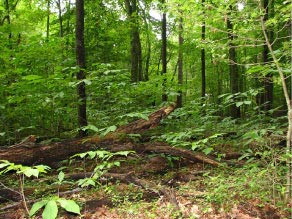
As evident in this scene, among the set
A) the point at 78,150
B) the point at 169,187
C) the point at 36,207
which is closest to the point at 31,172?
the point at 36,207

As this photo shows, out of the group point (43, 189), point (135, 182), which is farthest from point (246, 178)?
point (43, 189)

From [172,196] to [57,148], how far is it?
2.86 m

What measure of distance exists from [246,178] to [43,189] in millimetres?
3365

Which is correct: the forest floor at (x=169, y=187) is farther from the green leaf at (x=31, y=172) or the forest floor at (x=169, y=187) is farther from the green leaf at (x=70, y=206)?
the green leaf at (x=70, y=206)

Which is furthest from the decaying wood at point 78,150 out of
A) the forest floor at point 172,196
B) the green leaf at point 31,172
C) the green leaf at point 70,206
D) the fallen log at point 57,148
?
the green leaf at point 70,206

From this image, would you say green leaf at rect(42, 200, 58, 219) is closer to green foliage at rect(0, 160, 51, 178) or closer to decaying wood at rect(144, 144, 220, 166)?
green foliage at rect(0, 160, 51, 178)

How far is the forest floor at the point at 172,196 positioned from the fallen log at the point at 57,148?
46 centimetres

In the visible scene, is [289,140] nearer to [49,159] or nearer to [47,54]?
[49,159]

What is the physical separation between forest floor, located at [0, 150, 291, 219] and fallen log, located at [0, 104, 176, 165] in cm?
46

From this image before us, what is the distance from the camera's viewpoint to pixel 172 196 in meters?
3.84

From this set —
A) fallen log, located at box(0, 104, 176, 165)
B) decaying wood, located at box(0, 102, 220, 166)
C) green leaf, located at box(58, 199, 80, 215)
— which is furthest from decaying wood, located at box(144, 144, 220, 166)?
green leaf, located at box(58, 199, 80, 215)

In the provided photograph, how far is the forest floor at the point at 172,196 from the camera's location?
11.6ft

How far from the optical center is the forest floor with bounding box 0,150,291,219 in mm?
3543

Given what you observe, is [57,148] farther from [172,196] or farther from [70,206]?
[70,206]
